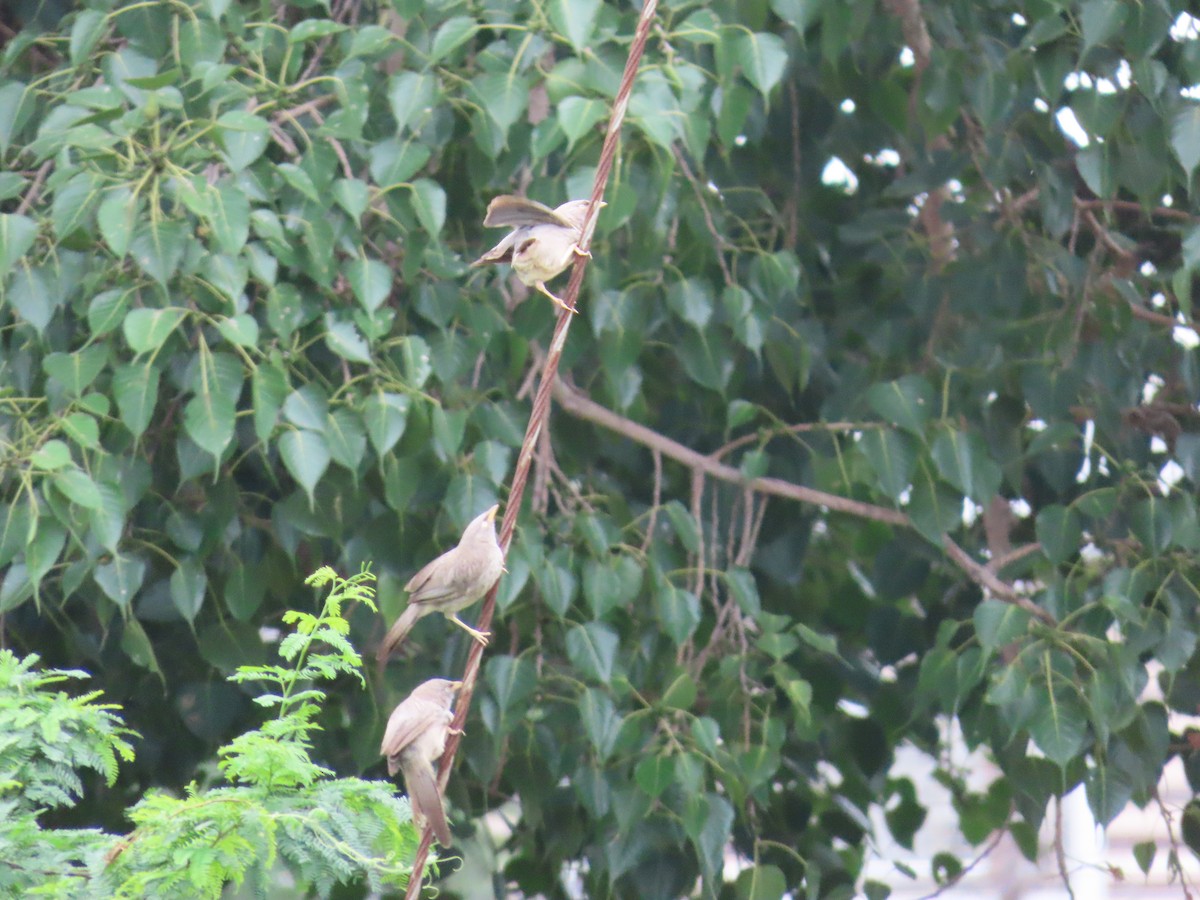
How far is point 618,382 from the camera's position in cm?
293

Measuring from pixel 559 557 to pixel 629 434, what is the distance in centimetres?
53

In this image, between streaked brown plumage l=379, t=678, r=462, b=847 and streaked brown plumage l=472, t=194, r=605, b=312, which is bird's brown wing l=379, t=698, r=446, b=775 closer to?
streaked brown plumage l=379, t=678, r=462, b=847

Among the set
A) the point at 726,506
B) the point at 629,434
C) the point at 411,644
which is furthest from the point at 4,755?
the point at 726,506

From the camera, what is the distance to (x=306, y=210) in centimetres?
271

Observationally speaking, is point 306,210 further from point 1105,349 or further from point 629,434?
point 1105,349

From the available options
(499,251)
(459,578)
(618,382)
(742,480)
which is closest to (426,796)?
(459,578)

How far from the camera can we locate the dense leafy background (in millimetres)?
2559

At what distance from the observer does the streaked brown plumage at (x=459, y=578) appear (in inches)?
78.5

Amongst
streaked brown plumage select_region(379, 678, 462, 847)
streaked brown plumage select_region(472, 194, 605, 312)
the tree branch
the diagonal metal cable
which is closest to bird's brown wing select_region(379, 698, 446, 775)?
streaked brown plumage select_region(379, 678, 462, 847)

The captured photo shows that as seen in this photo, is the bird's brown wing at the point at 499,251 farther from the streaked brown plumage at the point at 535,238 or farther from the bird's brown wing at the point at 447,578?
the bird's brown wing at the point at 447,578

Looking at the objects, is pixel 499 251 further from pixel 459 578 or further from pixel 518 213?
pixel 459 578

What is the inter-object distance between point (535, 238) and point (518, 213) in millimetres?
45

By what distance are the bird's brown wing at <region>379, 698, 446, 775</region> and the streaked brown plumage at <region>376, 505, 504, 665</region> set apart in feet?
0.28

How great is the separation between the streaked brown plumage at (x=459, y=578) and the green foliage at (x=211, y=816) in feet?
0.59
